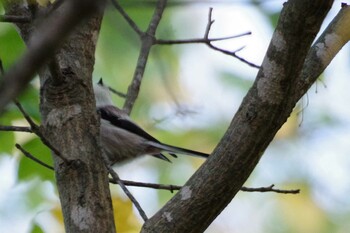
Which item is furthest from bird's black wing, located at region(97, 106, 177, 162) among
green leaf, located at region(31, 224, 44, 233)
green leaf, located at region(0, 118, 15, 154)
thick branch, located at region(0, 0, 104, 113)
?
thick branch, located at region(0, 0, 104, 113)

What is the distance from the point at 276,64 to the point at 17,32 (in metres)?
1.10

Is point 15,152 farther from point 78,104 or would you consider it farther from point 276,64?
point 276,64

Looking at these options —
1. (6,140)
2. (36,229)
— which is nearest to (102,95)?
(6,140)

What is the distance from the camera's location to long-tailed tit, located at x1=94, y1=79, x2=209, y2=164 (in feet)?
12.5

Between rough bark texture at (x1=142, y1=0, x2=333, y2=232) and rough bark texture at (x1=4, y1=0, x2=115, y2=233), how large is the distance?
0.57 feet

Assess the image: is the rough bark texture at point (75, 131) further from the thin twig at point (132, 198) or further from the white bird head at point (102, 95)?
the white bird head at point (102, 95)

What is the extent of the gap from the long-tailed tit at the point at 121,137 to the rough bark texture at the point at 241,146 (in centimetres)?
195

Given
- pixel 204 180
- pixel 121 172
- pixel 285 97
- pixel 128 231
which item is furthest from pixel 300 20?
pixel 121 172

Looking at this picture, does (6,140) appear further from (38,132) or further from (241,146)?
(241,146)

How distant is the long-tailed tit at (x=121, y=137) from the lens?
150 inches

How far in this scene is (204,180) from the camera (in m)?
1.81

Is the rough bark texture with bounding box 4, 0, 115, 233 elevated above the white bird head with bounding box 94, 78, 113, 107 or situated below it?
above

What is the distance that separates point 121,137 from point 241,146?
213 cm

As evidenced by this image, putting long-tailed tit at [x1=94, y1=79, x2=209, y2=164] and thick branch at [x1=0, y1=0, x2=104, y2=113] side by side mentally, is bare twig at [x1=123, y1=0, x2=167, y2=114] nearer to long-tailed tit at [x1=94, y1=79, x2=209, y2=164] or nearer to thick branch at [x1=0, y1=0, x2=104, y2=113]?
long-tailed tit at [x1=94, y1=79, x2=209, y2=164]
